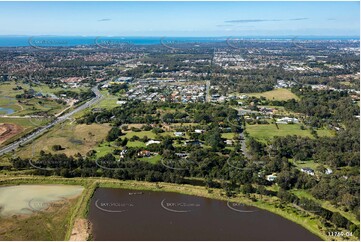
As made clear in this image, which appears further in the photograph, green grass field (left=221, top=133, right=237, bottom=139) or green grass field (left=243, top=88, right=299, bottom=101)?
green grass field (left=243, top=88, right=299, bottom=101)

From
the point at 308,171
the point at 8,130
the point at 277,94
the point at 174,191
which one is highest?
the point at 277,94

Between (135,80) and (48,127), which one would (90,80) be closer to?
(135,80)

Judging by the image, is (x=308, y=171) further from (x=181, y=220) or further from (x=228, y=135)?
(x=181, y=220)

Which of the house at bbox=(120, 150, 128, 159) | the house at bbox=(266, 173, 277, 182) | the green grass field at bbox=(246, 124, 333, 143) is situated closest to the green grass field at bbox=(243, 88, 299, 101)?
the green grass field at bbox=(246, 124, 333, 143)

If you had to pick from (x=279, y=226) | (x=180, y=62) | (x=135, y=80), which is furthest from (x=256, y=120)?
(x=180, y=62)

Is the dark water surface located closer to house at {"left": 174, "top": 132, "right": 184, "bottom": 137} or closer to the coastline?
the coastline

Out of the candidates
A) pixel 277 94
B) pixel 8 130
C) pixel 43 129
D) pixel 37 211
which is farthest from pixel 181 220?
pixel 277 94

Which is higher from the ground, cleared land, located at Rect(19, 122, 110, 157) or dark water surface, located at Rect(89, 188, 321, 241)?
cleared land, located at Rect(19, 122, 110, 157)
